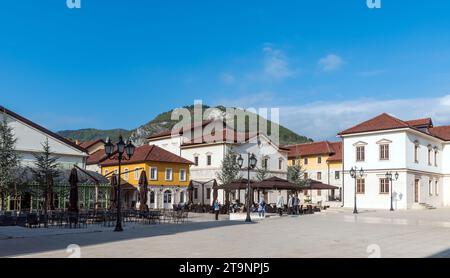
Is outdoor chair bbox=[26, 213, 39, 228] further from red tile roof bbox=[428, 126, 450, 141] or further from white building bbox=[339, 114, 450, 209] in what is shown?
red tile roof bbox=[428, 126, 450, 141]

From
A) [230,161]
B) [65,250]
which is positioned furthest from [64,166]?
[65,250]

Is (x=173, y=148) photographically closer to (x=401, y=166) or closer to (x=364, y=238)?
(x=401, y=166)

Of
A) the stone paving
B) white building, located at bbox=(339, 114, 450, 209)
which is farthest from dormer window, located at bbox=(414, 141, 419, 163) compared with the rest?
the stone paving

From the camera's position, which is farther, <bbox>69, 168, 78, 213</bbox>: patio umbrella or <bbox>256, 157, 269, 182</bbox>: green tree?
<bbox>256, 157, 269, 182</bbox>: green tree

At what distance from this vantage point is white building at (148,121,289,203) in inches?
2089

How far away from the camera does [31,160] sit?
39.2m

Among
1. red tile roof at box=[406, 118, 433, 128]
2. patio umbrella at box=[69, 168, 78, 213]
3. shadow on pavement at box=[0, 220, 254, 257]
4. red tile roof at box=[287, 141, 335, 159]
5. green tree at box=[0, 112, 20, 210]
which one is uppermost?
red tile roof at box=[406, 118, 433, 128]

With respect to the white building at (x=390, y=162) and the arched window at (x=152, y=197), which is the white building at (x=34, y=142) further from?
the white building at (x=390, y=162)

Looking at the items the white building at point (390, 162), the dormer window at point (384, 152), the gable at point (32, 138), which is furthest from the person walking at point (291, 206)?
the gable at point (32, 138)

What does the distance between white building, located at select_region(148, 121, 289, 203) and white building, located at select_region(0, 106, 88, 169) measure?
1468 centimetres

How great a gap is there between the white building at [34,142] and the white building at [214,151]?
14676 millimetres

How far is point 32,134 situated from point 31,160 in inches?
88.0

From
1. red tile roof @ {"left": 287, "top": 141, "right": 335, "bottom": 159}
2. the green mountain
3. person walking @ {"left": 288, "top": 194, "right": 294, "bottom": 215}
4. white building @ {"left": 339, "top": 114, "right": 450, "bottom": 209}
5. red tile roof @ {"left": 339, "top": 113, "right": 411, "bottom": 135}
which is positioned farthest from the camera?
the green mountain

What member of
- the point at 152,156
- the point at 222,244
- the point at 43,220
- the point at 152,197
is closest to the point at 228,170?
the point at 152,156
